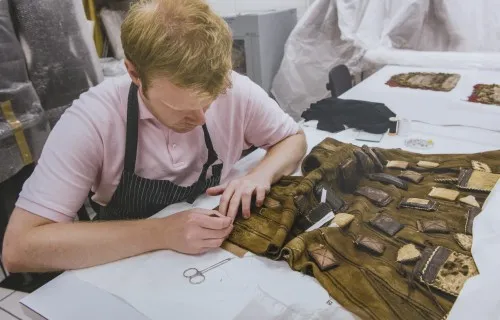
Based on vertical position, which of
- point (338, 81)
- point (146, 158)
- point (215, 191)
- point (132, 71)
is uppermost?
point (132, 71)

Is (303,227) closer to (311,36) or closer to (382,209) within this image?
(382,209)

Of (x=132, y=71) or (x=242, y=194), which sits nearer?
(x=132, y=71)

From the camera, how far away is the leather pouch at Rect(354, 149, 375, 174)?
1150mm

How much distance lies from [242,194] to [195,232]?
0.57ft

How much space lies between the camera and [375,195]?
103 cm

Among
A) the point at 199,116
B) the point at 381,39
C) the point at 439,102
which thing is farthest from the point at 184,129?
the point at 381,39

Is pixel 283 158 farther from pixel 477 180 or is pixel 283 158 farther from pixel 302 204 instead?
pixel 477 180

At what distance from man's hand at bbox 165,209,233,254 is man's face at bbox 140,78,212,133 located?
23 cm

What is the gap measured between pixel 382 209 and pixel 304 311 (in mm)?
371

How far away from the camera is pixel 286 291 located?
79cm

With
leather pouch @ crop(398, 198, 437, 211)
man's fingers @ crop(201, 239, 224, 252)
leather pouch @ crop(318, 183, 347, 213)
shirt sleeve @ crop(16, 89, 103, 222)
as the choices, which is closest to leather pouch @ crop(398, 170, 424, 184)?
leather pouch @ crop(398, 198, 437, 211)

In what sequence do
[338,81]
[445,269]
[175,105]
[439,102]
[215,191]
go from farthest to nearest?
1. [338,81]
2. [439,102]
3. [215,191]
4. [175,105]
5. [445,269]

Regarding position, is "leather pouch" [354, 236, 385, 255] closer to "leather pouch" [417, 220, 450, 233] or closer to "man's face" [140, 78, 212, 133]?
"leather pouch" [417, 220, 450, 233]

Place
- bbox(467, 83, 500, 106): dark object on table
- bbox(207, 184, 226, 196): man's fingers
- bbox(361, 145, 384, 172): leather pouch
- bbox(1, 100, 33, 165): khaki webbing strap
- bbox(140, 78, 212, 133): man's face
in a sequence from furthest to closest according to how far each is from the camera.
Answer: bbox(467, 83, 500, 106): dark object on table
bbox(1, 100, 33, 165): khaki webbing strap
bbox(361, 145, 384, 172): leather pouch
bbox(207, 184, 226, 196): man's fingers
bbox(140, 78, 212, 133): man's face
